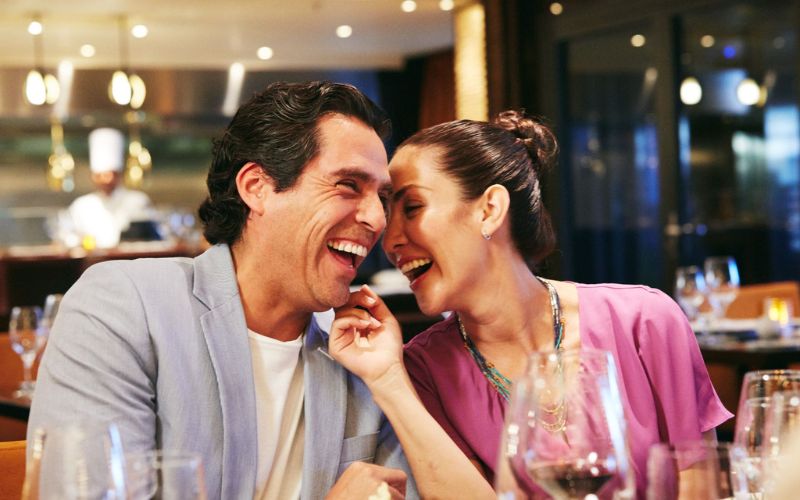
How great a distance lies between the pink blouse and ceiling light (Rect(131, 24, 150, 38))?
8.97 m

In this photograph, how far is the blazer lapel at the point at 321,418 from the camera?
1866 mm

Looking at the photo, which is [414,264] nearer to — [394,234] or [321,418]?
[394,234]

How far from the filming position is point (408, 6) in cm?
1000

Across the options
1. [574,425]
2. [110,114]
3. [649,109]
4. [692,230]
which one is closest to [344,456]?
[574,425]

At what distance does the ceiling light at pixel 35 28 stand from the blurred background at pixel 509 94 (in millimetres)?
41

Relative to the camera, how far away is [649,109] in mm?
8680

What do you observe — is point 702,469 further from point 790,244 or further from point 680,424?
point 790,244

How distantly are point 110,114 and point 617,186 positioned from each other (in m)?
5.93

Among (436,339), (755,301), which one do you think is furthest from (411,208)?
(755,301)

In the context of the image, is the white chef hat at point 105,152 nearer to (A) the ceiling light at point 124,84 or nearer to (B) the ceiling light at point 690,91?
(A) the ceiling light at point 124,84

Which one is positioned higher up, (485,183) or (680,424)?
(485,183)

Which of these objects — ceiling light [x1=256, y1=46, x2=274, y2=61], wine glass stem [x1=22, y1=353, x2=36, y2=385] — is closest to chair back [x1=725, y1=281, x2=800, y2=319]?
wine glass stem [x1=22, y1=353, x2=36, y2=385]

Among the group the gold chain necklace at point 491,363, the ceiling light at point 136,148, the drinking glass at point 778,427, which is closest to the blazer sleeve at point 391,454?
the gold chain necklace at point 491,363

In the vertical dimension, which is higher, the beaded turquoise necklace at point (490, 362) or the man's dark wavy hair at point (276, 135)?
the man's dark wavy hair at point (276, 135)
